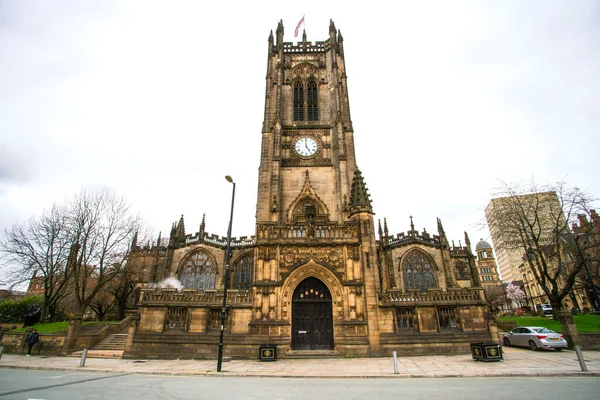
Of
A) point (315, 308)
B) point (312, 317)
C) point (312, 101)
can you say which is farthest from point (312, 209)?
point (312, 101)

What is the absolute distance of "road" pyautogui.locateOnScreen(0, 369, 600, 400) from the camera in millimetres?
7500

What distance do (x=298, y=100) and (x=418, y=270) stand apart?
2336 centimetres

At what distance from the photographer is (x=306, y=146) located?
30625 millimetres

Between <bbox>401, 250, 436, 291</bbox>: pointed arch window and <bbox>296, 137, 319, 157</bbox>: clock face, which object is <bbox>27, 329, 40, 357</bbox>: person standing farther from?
<bbox>401, 250, 436, 291</bbox>: pointed arch window

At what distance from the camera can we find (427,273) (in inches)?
1287

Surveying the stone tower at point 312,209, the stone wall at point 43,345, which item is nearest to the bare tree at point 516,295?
the stone tower at point 312,209

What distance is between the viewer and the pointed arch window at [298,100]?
109 feet

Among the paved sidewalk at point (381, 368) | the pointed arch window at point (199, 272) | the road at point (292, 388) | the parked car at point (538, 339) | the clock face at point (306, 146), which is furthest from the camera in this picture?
the pointed arch window at point (199, 272)

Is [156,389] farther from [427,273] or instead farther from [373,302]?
[427,273]

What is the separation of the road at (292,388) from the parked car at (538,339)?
336 inches

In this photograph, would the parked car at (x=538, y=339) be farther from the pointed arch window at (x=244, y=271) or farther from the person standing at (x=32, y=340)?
the person standing at (x=32, y=340)

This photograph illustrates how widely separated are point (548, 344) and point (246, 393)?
17550 millimetres

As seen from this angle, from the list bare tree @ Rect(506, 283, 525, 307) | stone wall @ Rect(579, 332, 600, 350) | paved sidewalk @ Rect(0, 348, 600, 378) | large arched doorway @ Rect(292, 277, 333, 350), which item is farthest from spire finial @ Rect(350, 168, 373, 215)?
bare tree @ Rect(506, 283, 525, 307)

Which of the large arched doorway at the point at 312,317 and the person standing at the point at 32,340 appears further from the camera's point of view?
the person standing at the point at 32,340
